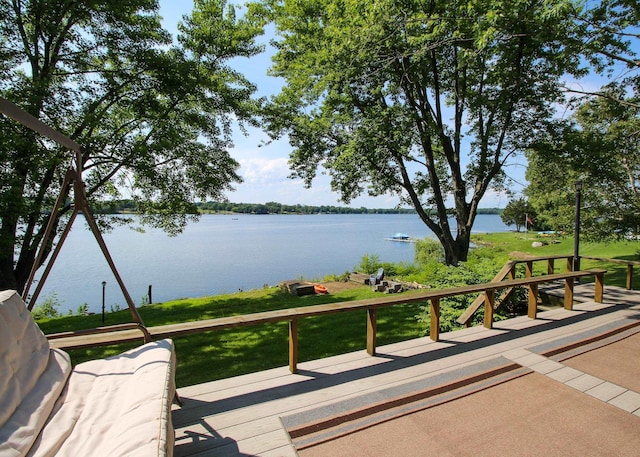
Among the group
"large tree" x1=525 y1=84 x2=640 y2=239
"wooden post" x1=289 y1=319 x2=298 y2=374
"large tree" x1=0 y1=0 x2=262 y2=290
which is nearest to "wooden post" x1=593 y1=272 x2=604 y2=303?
"large tree" x1=525 y1=84 x2=640 y2=239

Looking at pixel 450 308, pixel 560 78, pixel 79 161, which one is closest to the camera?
pixel 79 161

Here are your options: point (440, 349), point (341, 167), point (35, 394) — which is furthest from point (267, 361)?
point (341, 167)

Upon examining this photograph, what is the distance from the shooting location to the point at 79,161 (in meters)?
2.79

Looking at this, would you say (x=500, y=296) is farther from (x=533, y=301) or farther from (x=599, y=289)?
(x=599, y=289)

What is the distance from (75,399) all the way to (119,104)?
8076 millimetres

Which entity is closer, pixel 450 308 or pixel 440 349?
pixel 440 349

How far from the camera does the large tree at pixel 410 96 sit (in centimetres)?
777

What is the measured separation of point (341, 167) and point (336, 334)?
521cm

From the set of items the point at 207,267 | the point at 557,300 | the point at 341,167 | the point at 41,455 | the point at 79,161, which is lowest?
the point at 207,267

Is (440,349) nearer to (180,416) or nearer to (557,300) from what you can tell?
(180,416)

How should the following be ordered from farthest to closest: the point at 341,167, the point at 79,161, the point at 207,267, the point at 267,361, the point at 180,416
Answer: the point at 207,267, the point at 341,167, the point at 267,361, the point at 79,161, the point at 180,416

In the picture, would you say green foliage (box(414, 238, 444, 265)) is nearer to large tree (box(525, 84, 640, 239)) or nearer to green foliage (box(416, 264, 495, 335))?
large tree (box(525, 84, 640, 239))

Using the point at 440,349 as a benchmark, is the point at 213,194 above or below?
above

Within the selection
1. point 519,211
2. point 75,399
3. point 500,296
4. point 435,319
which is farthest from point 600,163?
point 519,211
